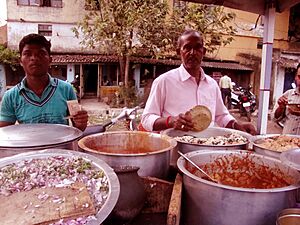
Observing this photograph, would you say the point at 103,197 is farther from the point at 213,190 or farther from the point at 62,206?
the point at 213,190

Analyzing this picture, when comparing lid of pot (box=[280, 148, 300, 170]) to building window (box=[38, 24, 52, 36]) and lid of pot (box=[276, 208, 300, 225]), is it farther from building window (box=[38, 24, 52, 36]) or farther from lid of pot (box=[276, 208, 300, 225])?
building window (box=[38, 24, 52, 36])

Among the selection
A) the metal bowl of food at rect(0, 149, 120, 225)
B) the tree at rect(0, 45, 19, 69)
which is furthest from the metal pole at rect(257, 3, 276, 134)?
the tree at rect(0, 45, 19, 69)

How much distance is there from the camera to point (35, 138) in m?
1.42

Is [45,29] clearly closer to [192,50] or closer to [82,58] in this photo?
[82,58]

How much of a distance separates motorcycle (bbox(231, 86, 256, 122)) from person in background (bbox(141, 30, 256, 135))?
30.3 feet

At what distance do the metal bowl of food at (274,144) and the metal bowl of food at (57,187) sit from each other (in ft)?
3.01

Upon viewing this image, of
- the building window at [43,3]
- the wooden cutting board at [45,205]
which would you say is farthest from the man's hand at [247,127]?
the building window at [43,3]

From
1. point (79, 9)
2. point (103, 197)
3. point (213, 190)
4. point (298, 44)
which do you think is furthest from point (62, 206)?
point (298, 44)

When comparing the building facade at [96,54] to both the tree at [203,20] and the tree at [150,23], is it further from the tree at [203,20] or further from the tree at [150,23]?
the tree at [203,20]

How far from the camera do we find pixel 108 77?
16234 millimetres

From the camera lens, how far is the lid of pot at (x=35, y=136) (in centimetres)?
135

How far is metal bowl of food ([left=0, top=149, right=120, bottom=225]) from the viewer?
2.95 ft

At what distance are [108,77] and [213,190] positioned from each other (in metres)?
15.4

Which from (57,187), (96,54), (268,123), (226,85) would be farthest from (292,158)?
(96,54)
